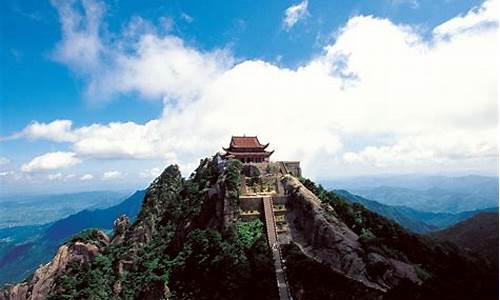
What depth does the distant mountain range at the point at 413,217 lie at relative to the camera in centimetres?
14385

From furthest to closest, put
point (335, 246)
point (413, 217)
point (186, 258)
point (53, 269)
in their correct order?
point (413, 217) < point (53, 269) < point (186, 258) < point (335, 246)

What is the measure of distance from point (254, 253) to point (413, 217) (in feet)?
578

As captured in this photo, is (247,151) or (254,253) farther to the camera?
(247,151)

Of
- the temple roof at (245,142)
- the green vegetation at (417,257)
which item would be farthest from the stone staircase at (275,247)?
the temple roof at (245,142)

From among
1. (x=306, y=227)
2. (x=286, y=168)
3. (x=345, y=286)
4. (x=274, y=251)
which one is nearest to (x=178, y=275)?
(x=274, y=251)

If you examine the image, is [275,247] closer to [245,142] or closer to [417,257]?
[417,257]

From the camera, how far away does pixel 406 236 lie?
107 feet

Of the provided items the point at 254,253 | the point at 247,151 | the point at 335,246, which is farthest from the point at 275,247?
the point at 247,151

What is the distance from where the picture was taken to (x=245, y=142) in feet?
149

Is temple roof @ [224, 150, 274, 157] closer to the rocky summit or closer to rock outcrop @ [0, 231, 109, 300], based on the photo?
the rocky summit

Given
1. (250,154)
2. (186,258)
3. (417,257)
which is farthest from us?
(250,154)

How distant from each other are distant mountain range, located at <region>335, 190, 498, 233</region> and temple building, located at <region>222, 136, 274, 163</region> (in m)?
74.6

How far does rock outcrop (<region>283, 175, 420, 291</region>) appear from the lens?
26094 millimetres

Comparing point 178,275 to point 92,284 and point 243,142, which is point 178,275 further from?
point 243,142
